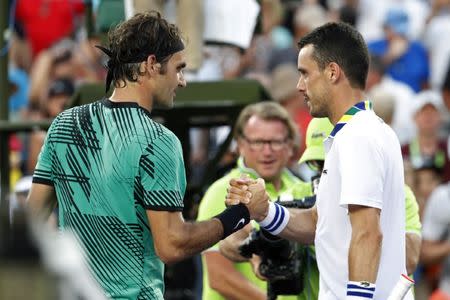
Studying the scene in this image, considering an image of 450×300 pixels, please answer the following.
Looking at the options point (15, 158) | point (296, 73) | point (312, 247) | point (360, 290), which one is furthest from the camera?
point (296, 73)

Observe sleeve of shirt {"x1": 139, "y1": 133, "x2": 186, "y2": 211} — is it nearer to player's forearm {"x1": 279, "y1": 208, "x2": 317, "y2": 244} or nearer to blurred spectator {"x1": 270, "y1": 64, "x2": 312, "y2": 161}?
player's forearm {"x1": 279, "y1": 208, "x2": 317, "y2": 244}

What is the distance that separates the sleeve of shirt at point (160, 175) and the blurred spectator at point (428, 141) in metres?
5.82

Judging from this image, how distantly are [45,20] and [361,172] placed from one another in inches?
346

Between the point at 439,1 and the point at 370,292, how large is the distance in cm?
932

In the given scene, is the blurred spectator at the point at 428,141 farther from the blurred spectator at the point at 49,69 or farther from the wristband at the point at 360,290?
the wristband at the point at 360,290

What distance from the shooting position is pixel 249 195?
5250 millimetres

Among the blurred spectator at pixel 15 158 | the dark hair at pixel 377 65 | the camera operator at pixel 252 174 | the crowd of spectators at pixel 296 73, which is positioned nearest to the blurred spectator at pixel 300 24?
the crowd of spectators at pixel 296 73

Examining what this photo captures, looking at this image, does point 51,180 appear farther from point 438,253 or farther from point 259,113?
point 438,253

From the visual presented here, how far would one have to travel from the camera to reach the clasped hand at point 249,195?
5.23 meters

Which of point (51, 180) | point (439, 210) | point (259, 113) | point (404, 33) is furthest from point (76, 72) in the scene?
point (51, 180)

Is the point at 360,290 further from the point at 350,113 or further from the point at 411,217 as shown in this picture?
the point at 411,217

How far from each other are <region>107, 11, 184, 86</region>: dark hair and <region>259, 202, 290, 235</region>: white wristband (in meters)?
0.86

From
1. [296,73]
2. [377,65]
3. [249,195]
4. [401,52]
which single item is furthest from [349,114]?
[401,52]

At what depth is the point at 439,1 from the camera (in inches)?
535
